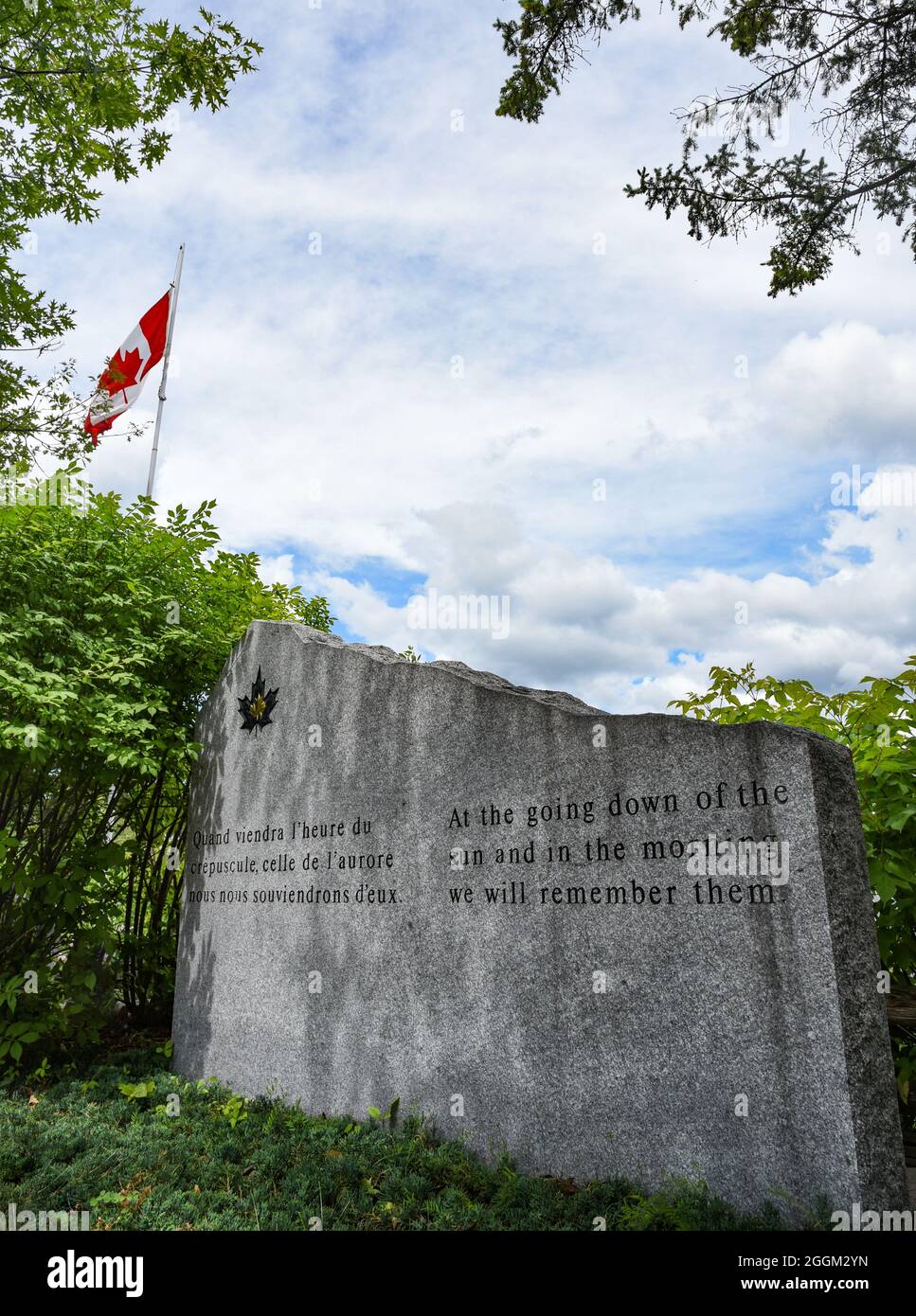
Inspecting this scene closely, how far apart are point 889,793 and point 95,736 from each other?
458 centimetres

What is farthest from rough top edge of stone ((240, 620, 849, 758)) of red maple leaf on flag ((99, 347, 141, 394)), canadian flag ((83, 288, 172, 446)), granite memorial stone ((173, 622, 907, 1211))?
canadian flag ((83, 288, 172, 446))

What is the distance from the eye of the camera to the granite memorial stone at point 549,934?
348cm

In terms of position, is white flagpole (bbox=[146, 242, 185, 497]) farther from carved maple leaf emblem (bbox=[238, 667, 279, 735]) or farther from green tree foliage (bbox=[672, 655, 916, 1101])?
green tree foliage (bbox=[672, 655, 916, 1101])

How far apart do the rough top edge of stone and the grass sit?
1.81m

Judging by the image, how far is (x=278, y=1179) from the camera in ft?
14.1

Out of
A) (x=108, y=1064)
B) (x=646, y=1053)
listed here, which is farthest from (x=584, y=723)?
(x=108, y=1064)

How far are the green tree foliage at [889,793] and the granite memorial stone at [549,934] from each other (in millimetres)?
477

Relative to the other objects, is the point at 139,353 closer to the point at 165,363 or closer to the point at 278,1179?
the point at 165,363

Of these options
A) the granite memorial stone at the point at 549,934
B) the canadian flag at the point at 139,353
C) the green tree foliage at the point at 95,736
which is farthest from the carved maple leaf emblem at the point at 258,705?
the canadian flag at the point at 139,353

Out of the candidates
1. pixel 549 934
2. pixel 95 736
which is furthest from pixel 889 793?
pixel 95 736

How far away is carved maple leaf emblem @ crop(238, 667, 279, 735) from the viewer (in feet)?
20.1
